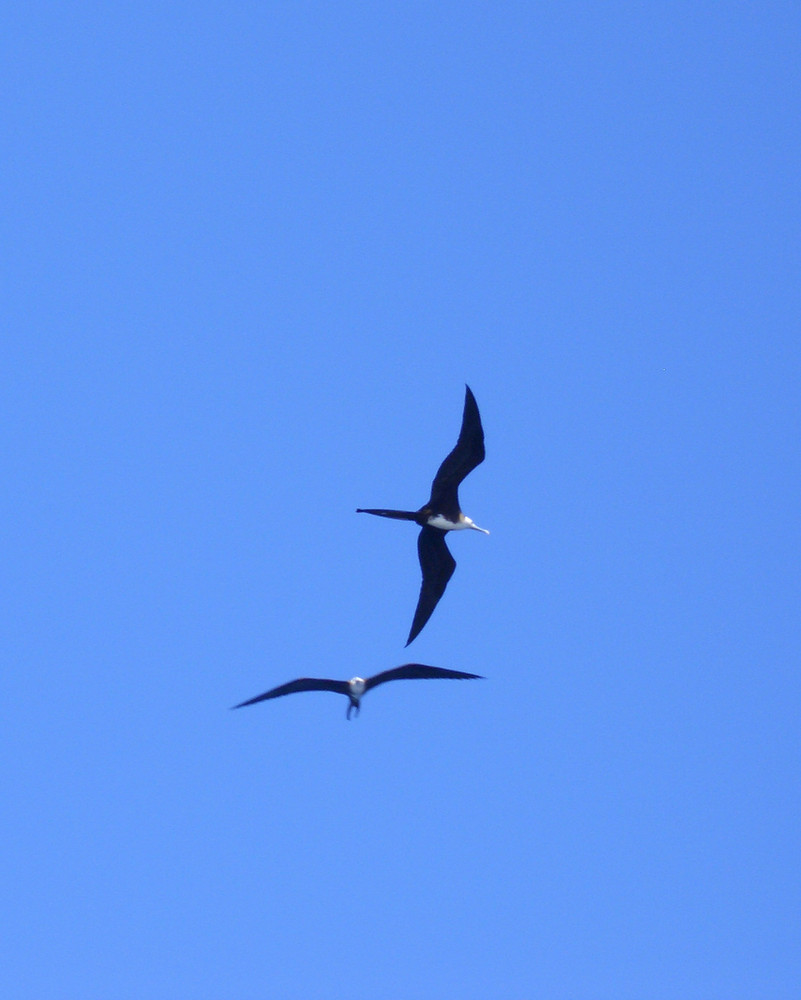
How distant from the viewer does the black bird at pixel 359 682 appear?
1883cm

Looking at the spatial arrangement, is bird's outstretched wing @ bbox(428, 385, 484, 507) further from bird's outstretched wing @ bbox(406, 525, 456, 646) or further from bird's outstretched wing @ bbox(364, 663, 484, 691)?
bird's outstretched wing @ bbox(364, 663, 484, 691)

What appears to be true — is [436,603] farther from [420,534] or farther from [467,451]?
[467,451]

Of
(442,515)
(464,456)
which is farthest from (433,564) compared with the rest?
(464,456)

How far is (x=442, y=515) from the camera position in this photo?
2102cm

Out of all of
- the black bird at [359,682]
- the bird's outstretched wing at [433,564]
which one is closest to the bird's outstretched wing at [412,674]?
the black bird at [359,682]

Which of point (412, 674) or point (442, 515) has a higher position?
point (442, 515)

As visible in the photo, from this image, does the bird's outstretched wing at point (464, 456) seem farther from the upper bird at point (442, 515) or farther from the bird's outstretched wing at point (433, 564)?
the bird's outstretched wing at point (433, 564)

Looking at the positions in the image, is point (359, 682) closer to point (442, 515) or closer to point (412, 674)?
point (412, 674)

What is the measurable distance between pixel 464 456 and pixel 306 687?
3.71 metres

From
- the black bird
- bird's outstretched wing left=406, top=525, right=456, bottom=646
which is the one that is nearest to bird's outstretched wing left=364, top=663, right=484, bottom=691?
the black bird

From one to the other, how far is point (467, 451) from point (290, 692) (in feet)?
13.0

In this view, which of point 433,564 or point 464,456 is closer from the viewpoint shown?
point 464,456

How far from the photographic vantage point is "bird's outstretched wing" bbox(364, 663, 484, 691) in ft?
62.0

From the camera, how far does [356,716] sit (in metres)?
19.5
